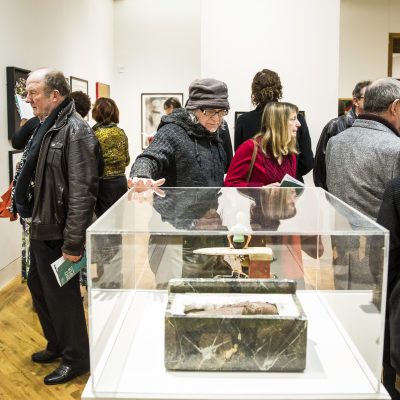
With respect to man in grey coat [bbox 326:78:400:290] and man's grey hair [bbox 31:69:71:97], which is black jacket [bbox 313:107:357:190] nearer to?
man in grey coat [bbox 326:78:400:290]

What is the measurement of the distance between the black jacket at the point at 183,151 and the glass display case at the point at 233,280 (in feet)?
2.98

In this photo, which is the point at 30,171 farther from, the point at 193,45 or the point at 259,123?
the point at 193,45

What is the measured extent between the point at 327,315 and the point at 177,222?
0.56m

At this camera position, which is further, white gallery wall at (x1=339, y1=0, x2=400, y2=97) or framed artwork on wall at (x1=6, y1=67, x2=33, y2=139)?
white gallery wall at (x1=339, y1=0, x2=400, y2=97)

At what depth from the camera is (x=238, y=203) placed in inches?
75.8

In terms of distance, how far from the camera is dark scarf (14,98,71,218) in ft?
10.7

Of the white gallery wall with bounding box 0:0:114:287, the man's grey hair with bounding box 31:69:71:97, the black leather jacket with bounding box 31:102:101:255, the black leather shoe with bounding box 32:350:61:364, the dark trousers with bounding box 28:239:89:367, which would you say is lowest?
the black leather shoe with bounding box 32:350:61:364

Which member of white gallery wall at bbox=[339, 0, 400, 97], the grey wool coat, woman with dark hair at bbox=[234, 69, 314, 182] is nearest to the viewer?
the grey wool coat

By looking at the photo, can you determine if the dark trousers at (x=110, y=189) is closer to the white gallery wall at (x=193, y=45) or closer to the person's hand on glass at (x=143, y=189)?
the white gallery wall at (x=193, y=45)

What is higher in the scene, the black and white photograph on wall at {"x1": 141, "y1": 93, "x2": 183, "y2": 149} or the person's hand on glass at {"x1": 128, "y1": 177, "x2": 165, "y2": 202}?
the black and white photograph on wall at {"x1": 141, "y1": 93, "x2": 183, "y2": 149}

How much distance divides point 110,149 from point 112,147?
3 cm

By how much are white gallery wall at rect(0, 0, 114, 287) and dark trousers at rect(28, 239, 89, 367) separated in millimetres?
2169

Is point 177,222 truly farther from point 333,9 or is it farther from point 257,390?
point 333,9

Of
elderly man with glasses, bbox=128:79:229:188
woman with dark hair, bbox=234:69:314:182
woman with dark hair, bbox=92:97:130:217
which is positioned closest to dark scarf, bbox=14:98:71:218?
elderly man with glasses, bbox=128:79:229:188
